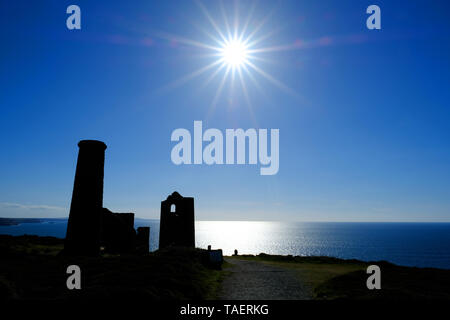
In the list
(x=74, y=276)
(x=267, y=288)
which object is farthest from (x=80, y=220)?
(x=267, y=288)

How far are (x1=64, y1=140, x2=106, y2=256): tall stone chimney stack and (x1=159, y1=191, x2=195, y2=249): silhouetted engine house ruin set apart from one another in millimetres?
9445

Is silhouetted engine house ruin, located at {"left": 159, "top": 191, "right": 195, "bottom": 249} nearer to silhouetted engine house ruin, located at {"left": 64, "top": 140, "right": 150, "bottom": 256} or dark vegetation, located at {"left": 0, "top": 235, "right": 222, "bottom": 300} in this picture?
silhouetted engine house ruin, located at {"left": 64, "top": 140, "right": 150, "bottom": 256}

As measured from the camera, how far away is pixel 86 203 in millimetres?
18234

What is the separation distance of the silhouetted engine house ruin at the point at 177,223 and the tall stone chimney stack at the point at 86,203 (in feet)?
31.0

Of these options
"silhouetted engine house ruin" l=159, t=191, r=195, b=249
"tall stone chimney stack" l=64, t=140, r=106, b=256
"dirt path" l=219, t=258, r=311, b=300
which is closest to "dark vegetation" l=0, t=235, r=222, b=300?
"dirt path" l=219, t=258, r=311, b=300

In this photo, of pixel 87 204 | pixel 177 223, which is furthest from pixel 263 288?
pixel 177 223

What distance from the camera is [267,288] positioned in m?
12.3

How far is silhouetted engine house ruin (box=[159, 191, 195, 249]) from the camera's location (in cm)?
2709

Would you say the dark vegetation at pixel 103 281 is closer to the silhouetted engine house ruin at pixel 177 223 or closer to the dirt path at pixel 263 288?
the dirt path at pixel 263 288

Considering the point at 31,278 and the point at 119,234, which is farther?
the point at 119,234

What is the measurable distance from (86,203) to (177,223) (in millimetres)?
10857

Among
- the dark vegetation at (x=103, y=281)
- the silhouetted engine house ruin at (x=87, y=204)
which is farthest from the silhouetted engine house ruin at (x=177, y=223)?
the dark vegetation at (x=103, y=281)
